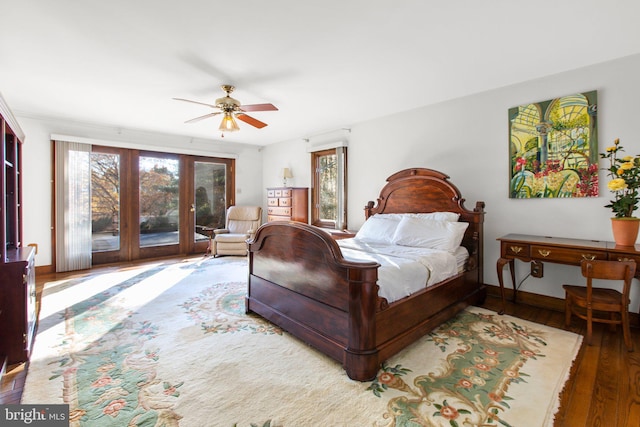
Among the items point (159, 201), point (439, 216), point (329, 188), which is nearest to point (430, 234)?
point (439, 216)

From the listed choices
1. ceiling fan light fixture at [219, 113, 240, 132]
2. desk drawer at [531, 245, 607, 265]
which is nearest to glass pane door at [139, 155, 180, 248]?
ceiling fan light fixture at [219, 113, 240, 132]

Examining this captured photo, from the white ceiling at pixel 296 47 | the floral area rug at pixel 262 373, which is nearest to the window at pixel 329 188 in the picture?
the white ceiling at pixel 296 47

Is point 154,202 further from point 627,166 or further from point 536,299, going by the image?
point 627,166

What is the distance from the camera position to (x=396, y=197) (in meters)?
4.18

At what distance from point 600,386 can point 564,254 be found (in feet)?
3.74

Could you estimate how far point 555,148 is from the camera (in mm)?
3086

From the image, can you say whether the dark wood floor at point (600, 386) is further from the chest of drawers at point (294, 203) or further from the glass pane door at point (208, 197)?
the glass pane door at point (208, 197)

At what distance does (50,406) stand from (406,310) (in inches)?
90.2

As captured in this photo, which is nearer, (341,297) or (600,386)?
(600,386)

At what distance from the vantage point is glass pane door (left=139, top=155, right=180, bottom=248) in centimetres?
561

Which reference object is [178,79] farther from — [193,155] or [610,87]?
[610,87]

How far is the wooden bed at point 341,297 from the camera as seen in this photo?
1887mm

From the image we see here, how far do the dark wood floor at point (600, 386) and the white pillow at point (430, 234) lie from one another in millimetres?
1301

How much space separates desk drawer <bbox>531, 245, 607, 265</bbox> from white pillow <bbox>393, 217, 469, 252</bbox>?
0.68 m
